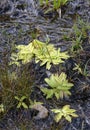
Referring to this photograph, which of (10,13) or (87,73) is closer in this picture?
(87,73)

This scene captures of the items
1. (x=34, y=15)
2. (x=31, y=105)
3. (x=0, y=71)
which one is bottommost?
(x=31, y=105)

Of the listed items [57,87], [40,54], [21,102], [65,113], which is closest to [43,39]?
[40,54]

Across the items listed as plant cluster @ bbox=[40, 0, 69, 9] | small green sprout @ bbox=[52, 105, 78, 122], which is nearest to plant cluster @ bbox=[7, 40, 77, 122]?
small green sprout @ bbox=[52, 105, 78, 122]

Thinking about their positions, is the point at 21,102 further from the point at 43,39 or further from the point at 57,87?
the point at 43,39

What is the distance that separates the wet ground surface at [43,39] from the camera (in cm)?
247

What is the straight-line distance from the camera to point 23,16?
135 inches

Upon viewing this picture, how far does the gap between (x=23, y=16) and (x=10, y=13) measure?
0.48 ft

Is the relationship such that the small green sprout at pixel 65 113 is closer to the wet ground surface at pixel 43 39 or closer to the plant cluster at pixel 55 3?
the wet ground surface at pixel 43 39

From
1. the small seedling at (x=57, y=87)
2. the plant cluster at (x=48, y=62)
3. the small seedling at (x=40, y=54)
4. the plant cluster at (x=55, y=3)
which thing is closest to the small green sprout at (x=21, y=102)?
the plant cluster at (x=48, y=62)

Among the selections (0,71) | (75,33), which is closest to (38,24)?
(75,33)

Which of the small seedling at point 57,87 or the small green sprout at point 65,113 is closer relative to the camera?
the small green sprout at point 65,113

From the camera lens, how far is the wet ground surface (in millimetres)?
2475

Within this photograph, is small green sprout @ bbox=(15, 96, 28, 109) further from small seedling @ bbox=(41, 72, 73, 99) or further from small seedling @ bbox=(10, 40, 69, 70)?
small seedling @ bbox=(10, 40, 69, 70)

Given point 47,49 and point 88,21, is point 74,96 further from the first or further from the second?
point 88,21
